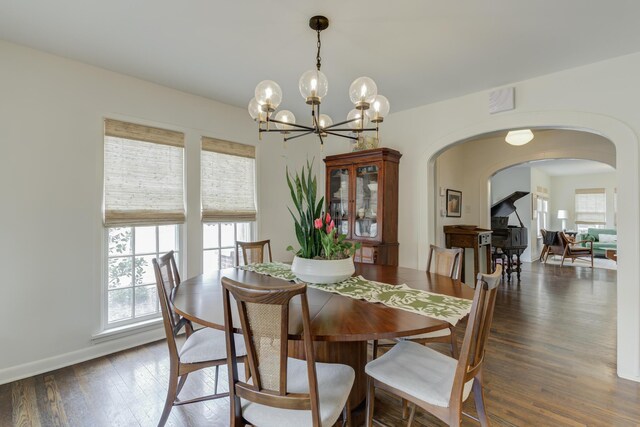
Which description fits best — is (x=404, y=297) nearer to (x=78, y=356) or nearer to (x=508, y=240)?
(x=78, y=356)

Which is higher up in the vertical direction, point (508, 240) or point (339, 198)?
point (339, 198)

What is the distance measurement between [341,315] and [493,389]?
1.57 m

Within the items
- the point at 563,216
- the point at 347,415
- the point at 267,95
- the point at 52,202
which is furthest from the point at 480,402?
the point at 563,216

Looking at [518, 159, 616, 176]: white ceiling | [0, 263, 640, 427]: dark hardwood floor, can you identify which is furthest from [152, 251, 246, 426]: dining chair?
[518, 159, 616, 176]: white ceiling

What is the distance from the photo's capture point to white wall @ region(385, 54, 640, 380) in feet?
7.81

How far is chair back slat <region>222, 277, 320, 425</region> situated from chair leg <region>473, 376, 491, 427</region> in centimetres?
83

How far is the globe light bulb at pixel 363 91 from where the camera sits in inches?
72.0

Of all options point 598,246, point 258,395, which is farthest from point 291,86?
point 598,246

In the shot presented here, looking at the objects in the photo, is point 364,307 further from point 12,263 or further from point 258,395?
point 12,263

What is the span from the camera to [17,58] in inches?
90.8

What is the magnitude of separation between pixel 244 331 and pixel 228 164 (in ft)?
8.98

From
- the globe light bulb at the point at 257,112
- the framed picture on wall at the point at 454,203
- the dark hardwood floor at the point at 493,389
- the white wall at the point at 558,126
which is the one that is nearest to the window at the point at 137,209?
the dark hardwood floor at the point at 493,389

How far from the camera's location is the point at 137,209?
2.87 metres

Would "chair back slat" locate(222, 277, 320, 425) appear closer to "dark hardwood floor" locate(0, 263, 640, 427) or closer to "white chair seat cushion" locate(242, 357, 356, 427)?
"white chair seat cushion" locate(242, 357, 356, 427)
